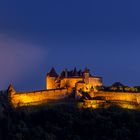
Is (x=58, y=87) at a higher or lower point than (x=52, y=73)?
lower

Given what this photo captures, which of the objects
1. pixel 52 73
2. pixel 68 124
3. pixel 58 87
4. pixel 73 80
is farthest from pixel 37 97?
pixel 52 73

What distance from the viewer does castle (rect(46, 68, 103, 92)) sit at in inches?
5000

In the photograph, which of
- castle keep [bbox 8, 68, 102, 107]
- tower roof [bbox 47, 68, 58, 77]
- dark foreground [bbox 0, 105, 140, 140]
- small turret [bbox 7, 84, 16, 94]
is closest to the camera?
dark foreground [bbox 0, 105, 140, 140]

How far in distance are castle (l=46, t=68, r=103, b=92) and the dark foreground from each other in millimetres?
7550

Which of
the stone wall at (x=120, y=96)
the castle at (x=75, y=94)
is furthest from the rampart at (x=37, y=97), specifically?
the stone wall at (x=120, y=96)

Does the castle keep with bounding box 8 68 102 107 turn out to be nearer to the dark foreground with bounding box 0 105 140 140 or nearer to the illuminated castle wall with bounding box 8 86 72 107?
the illuminated castle wall with bounding box 8 86 72 107

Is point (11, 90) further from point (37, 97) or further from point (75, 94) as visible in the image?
point (75, 94)

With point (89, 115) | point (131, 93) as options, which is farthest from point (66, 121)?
point (131, 93)

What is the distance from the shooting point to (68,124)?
11588 centimetres

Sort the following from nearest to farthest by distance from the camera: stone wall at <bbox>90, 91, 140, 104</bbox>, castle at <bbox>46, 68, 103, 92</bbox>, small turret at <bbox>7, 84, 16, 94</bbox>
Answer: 1. stone wall at <bbox>90, 91, 140, 104</bbox>
2. small turret at <bbox>7, 84, 16, 94</bbox>
3. castle at <bbox>46, 68, 103, 92</bbox>

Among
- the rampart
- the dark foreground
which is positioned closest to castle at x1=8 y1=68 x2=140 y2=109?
the rampart

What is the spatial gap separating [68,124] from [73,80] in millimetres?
13111

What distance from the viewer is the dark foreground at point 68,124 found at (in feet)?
374

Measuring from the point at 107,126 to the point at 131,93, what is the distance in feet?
32.8
